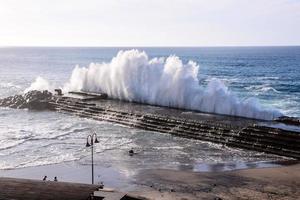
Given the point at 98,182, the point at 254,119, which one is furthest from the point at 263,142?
the point at 98,182

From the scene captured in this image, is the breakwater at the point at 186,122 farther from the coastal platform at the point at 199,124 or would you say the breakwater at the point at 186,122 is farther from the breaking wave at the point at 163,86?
the breaking wave at the point at 163,86

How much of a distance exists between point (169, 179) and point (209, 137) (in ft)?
36.8

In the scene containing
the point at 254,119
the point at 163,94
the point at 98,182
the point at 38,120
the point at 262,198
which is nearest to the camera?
the point at 262,198

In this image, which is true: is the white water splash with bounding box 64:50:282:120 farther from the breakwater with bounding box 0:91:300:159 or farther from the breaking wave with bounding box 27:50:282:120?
the breakwater with bounding box 0:91:300:159

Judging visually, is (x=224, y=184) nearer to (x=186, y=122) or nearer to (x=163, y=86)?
(x=186, y=122)

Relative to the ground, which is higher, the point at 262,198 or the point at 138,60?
the point at 138,60

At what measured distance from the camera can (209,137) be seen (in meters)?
38.8

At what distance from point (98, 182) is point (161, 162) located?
5.98m

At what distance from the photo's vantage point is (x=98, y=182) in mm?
27781

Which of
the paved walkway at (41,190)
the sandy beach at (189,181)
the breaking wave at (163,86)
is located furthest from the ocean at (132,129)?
the paved walkway at (41,190)

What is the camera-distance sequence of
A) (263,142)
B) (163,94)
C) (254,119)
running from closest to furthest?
(263,142)
(254,119)
(163,94)

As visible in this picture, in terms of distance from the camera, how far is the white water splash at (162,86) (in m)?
47.8

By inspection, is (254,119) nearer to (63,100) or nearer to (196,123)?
(196,123)

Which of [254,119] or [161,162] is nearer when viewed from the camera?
[161,162]
